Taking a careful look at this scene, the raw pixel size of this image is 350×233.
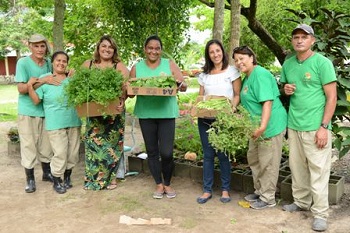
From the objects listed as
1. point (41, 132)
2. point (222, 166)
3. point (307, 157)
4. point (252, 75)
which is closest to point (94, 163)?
point (41, 132)

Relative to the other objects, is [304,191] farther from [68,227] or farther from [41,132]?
[41,132]

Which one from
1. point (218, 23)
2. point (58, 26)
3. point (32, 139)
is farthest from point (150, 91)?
A: point (58, 26)

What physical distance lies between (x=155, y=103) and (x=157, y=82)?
38 cm

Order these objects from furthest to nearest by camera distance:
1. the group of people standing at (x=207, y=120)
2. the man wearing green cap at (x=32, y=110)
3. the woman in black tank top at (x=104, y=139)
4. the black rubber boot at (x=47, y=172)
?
the black rubber boot at (x=47, y=172) < the man wearing green cap at (x=32, y=110) < the woman in black tank top at (x=104, y=139) < the group of people standing at (x=207, y=120)

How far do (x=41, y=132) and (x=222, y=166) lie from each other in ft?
7.89

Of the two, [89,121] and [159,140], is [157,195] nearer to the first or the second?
[159,140]

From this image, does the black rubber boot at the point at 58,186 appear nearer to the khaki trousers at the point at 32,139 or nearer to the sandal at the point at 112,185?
the khaki trousers at the point at 32,139

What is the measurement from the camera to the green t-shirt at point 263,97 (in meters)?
3.98

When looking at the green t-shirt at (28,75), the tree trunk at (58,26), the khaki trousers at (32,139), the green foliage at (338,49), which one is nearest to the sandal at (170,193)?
the khaki trousers at (32,139)

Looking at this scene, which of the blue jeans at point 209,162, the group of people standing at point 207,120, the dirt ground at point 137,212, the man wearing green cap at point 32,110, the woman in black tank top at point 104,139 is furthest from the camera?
the man wearing green cap at point 32,110

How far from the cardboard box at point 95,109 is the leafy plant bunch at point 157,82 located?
1.18 feet

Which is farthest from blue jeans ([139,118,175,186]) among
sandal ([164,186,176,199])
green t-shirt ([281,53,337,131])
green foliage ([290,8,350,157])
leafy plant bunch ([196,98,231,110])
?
green foliage ([290,8,350,157])

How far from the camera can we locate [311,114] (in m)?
3.79

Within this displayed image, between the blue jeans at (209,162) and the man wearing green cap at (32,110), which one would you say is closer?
the blue jeans at (209,162)
